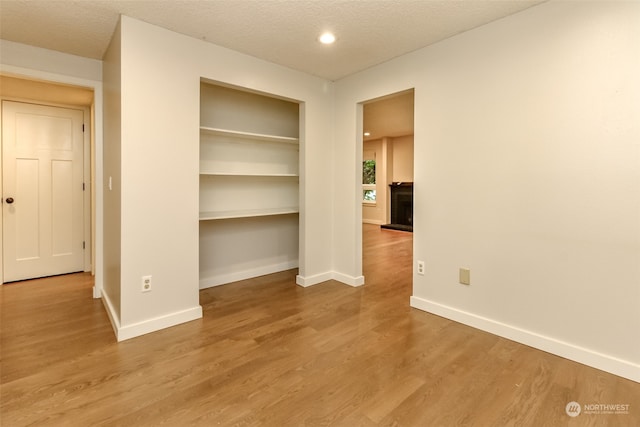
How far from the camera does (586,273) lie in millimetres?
2062

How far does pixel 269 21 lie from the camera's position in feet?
7.88

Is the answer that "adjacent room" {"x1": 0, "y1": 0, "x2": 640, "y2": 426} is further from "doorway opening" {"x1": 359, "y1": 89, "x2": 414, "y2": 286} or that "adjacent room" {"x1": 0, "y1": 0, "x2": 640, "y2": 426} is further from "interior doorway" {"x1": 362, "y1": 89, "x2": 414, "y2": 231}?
"interior doorway" {"x1": 362, "y1": 89, "x2": 414, "y2": 231}

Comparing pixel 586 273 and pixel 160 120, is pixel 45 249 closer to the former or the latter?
pixel 160 120

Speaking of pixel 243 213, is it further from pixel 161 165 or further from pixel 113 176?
pixel 113 176

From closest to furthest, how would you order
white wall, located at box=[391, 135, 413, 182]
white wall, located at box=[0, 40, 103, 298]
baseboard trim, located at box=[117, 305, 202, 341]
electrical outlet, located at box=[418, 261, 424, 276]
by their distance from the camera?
1. baseboard trim, located at box=[117, 305, 202, 341]
2. white wall, located at box=[0, 40, 103, 298]
3. electrical outlet, located at box=[418, 261, 424, 276]
4. white wall, located at box=[391, 135, 413, 182]

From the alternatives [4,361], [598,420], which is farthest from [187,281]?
[598,420]

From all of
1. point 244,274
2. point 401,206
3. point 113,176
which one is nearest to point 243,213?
point 244,274

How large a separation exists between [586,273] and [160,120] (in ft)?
10.2

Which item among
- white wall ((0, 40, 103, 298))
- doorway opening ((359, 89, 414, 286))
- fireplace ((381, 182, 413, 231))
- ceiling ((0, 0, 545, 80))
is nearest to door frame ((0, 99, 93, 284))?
white wall ((0, 40, 103, 298))

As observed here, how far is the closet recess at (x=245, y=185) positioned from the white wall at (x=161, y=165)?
50cm

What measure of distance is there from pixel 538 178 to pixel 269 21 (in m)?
2.19

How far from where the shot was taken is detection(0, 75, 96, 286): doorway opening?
143 inches

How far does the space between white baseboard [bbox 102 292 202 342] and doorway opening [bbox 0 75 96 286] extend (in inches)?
68.6

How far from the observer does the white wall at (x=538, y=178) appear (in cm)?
192
